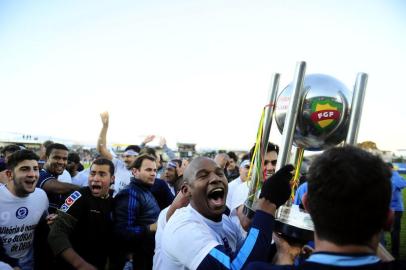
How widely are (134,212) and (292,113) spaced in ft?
8.74

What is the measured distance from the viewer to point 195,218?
79.8 inches

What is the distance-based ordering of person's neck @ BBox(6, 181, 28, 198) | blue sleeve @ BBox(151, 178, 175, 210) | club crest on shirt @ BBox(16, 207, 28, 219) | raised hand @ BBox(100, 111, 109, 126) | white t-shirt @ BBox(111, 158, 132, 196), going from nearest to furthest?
club crest on shirt @ BBox(16, 207, 28, 219), person's neck @ BBox(6, 181, 28, 198), blue sleeve @ BBox(151, 178, 175, 210), raised hand @ BBox(100, 111, 109, 126), white t-shirt @ BBox(111, 158, 132, 196)

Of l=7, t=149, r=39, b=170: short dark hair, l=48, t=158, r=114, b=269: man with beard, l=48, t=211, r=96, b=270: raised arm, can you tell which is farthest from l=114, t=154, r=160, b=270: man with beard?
l=7, t=149, r=39, b=170: short dark hair

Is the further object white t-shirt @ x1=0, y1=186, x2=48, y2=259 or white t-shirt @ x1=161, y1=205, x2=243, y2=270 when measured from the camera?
white t-shirt @ x1=0, y1=186, x2=48, y2=259

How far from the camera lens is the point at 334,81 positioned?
201 centimetres

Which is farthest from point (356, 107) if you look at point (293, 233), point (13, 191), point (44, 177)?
point (44, 177)

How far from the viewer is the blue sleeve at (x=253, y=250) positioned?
60.1 inches

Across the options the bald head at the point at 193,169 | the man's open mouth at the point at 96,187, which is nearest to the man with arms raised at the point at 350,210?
the bald head at the point at 193,169

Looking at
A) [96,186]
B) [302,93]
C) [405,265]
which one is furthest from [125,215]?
[405,265]

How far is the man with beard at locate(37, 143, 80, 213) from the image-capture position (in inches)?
162

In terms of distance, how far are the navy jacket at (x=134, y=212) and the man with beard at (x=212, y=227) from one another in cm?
162

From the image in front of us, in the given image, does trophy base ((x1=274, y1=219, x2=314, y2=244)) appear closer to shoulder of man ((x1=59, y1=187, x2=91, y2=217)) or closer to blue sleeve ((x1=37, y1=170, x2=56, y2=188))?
shoulder of man ((x1=59, y1=187, x2=91, y2=217))

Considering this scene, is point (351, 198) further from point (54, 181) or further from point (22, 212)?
point (54, 181)

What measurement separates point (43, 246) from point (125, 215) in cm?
107
